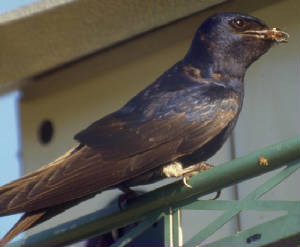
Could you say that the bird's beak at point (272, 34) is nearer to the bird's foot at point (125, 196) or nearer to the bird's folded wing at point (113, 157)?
the bird's folded wing at point (113, 157)

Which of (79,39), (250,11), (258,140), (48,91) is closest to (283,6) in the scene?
(250,11)

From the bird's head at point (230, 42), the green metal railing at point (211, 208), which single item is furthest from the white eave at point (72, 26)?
the green metal railing at point (211, 208)

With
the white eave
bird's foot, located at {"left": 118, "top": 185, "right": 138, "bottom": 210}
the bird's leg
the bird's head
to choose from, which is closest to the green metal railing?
bird's foot, located at {"left": 118, "top": 185, "right": 138, "bottom": 210}

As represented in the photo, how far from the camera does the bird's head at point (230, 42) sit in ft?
9.46

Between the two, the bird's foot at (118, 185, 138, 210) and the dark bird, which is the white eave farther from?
the bird's foot at (118, 185, 138, 210)

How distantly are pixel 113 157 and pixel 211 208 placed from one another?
14.9 inches

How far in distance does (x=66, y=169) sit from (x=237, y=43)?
2.00ft

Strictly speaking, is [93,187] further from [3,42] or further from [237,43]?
[3,42]

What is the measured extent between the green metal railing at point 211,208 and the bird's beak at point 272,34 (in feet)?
1.95

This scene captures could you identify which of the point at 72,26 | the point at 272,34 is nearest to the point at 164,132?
the point at 272,34

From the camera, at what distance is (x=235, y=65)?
292 cm

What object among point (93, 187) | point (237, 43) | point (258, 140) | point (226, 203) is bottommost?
point (226, 203)

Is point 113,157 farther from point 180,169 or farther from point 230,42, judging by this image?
point 230,42

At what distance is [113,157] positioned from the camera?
2602 millimetres
